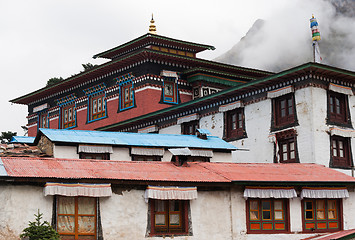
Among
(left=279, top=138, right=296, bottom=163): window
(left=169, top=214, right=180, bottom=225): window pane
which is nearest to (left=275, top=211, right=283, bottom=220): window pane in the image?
(left=169, top=214, right=180, bottom=225): window pane

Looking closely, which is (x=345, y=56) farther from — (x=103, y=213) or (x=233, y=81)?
(x=103, y=213)

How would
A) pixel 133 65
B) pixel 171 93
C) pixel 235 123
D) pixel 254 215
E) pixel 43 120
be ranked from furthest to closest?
1. pixel 43 120
2. pixel 133 65
3. pixel 171 93
4. pixel 235 123
5. pixel 254 215

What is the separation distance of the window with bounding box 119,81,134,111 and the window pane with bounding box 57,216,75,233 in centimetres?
2179

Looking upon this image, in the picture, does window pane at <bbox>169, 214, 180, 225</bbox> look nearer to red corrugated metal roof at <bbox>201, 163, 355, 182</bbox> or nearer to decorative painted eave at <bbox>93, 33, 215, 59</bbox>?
red corrugated metal roof at <bbox>201, 163, 355, 182</bbox>

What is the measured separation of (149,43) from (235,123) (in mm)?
12444

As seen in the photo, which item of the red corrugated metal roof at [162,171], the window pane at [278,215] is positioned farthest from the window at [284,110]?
the window pane at [278,215]

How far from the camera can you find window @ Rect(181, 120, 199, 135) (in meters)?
38.4

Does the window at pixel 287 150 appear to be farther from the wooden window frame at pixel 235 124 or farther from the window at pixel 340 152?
the wooden window frame at pixel 235 124

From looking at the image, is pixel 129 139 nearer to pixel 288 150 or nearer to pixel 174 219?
pixel 288 150

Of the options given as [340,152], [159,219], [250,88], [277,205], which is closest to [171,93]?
[250,88]

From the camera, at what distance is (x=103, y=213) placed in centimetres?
2245

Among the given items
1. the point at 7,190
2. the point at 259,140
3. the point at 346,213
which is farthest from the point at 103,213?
the point at 259,140

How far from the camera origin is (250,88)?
3453cm

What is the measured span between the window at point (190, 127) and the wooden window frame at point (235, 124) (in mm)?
2677
